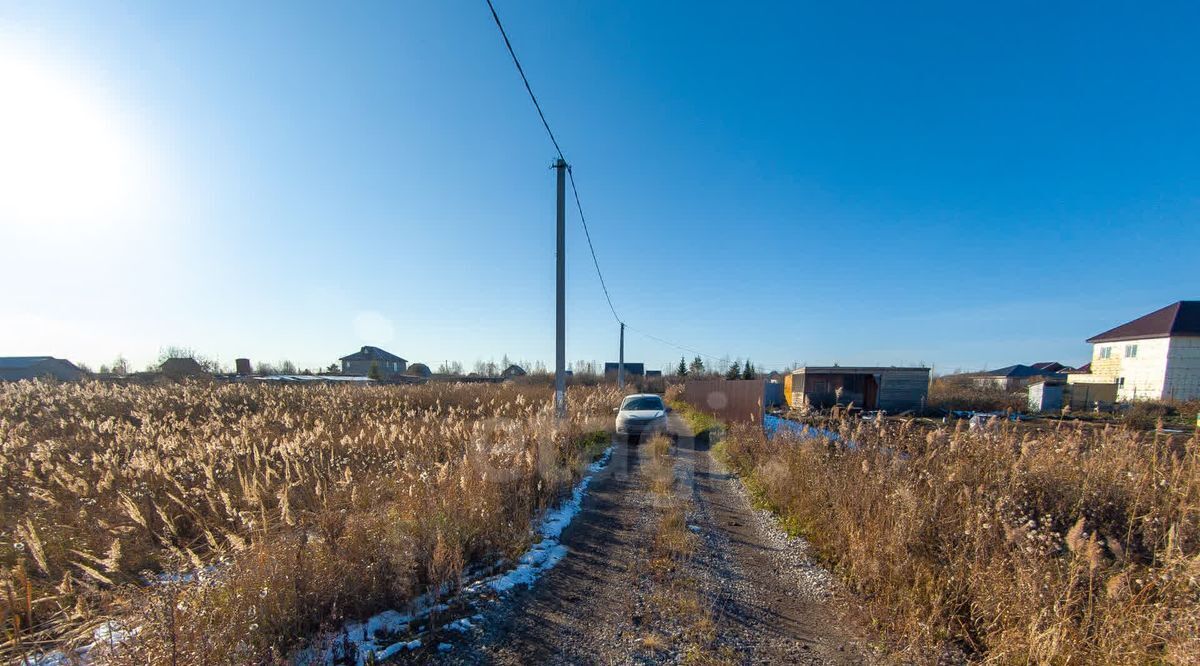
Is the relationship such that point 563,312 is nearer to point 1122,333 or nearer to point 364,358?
point 1122,333

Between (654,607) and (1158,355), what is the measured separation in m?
40.8

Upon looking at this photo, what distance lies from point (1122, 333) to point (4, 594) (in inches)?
1900

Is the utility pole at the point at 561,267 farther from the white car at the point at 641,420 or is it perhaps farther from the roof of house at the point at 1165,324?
the roof of house at the point at 1165,324

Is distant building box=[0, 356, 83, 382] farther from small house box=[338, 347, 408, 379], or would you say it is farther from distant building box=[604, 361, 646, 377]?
distant building box=[604, 361, 646, 377]

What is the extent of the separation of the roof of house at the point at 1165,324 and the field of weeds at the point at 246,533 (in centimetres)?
3975

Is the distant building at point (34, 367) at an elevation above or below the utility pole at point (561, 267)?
below

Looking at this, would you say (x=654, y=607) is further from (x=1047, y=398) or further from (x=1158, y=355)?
(x=1158, y=355)

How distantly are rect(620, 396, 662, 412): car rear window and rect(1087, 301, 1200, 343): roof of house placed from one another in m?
35.0

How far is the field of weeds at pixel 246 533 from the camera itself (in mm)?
2662

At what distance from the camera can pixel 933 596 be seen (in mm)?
3164

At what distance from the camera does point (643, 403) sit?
1268 cm

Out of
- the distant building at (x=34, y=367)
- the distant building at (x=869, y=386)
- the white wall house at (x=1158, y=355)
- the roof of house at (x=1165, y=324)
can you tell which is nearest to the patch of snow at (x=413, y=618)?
the distant building at (x=869, y=386)

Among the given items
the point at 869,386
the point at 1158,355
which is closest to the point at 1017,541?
the point at 869,386

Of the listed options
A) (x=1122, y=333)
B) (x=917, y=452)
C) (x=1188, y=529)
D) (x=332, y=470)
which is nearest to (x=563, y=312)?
(x=332, y=470)
